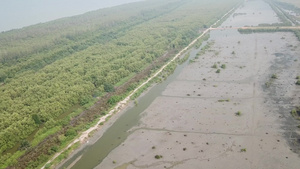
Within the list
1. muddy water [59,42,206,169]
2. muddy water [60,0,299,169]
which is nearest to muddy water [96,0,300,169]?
muddy water [60,0,299,169]

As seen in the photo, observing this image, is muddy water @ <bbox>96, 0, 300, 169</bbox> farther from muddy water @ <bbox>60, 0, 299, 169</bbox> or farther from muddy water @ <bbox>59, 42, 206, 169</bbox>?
muddy water @ <bbox>59, 42, 206, 169</bbox>

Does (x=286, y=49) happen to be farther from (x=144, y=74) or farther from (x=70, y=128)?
(x=70, y=128)

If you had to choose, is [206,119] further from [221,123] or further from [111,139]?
[111,139]

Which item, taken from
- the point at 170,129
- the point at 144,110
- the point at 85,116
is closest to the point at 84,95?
the point at 85,116

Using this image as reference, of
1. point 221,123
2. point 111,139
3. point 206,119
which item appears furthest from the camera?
point 206,119

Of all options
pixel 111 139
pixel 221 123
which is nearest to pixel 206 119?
pixel 221 123

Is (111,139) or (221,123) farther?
(221,123)

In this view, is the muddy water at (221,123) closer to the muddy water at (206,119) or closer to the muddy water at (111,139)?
the muddy water at (206,119)

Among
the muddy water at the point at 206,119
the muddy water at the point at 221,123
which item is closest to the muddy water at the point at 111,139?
the muddy water at the point at 206,119
